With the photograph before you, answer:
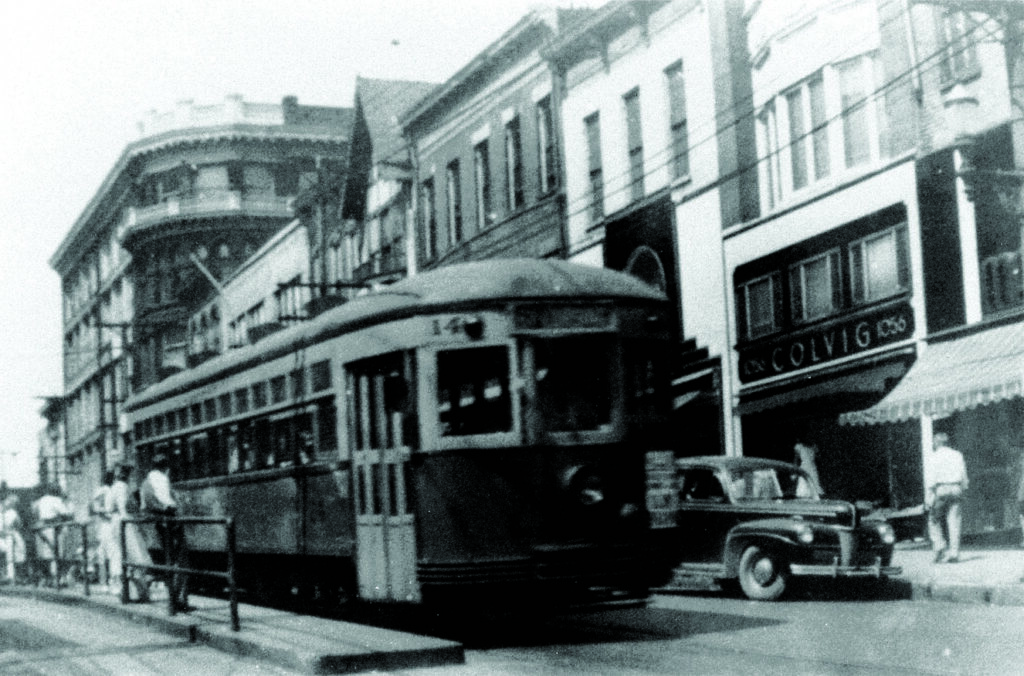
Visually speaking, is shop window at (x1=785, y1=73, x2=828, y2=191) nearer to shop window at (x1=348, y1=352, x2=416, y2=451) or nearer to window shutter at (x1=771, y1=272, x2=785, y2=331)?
window shutter at (x1=771, y1=272, x2=785, y2=331)

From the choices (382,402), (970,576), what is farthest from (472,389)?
(970,576)

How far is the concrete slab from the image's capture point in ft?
34.9

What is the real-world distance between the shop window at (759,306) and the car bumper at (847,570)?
1069 centimetres

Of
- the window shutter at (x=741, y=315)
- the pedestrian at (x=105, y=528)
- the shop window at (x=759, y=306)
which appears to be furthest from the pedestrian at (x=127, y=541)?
the window shutter at (x=741, y=315)

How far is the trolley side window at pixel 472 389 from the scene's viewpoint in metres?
12.6

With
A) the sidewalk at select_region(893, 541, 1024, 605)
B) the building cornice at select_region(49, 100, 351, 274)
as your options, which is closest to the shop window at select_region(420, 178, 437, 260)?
the sidewalk at select_region(893, 541, 1024, 605)

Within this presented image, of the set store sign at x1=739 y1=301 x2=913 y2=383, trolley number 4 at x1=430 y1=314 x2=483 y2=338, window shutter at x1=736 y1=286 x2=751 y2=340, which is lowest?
trolley number 4 at x1=430 y1=314 x2=483 y2=338

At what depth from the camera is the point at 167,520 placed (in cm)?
1504

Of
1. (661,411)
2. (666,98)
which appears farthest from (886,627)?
(666,98)

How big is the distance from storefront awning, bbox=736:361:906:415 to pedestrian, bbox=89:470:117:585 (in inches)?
421

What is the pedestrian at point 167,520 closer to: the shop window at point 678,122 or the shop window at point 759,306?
the shop window at point 759,306

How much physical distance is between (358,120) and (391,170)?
2706 millimetres

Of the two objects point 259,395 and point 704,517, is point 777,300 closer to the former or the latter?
point 704,517

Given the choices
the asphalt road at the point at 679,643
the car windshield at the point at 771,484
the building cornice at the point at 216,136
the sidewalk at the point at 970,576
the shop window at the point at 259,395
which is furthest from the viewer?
the building cornice at the point at 216,136
